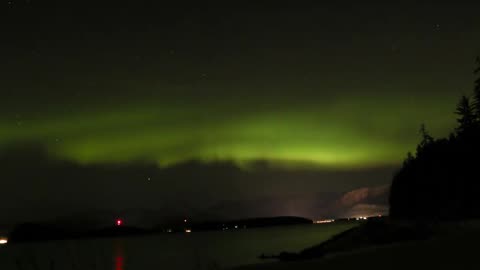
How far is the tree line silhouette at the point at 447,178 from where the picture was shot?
6581 cm

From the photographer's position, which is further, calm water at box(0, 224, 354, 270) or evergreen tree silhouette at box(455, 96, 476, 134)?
evergreen tree silhouette at box(455, 96, 476, 134)

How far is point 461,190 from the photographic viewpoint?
222 feet

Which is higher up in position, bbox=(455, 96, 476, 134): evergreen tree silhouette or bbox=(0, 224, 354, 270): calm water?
bbox=(455, 96, 476, 134): evergreen tree silhouette

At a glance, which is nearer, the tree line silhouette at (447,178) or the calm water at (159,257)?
the calm water at (159,257)

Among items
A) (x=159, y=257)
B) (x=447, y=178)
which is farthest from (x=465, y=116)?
(x=159, y=257)

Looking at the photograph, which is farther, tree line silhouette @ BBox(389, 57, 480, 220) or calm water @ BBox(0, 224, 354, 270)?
tree line silhouette @ BBox(389, 57, 480, 220)

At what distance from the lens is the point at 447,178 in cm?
7281

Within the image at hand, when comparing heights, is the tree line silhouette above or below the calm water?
above

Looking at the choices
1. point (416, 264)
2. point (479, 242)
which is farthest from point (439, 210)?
point (416, 264)

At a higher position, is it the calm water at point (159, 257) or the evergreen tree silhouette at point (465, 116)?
the evergreen tree silhouette at point (465, 116)

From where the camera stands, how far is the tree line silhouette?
65.8 m

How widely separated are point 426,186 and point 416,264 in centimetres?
6891

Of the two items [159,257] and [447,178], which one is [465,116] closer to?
[447,178]

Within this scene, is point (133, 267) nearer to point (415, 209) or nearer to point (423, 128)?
point (415, 209)
